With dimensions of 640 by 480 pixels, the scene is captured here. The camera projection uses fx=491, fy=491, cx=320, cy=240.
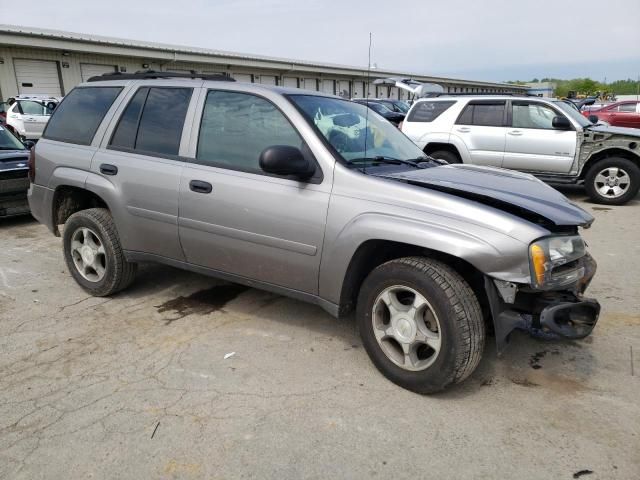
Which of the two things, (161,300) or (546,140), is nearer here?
(161,300)

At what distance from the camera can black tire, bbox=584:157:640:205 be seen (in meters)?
8.10

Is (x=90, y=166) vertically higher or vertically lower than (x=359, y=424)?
higher

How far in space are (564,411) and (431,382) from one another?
74cm

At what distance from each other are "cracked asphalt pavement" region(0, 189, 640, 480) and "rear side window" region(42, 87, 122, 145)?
1.46m

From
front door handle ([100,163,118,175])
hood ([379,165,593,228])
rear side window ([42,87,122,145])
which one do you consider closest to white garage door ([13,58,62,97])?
rear side window ([42,87,122,145])

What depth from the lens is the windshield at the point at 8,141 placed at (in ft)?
25.2

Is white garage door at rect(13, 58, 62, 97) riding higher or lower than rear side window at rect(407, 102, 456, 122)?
higher

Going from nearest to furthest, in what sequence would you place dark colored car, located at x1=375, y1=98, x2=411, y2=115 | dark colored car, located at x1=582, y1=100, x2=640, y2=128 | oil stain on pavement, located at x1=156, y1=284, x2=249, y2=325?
oil stain on pavement, located at x1=156, y1=284, x2=249, y2=325 < dark colored car, located at x1=582, y1=100, x2=640, y2=128 < dark colored car, located at x1=375, y1=98, x2=411, y2=115

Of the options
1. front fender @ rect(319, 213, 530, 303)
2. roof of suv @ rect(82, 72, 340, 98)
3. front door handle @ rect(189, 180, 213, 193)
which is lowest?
front fender @ rect(319, 213, 530, 303)

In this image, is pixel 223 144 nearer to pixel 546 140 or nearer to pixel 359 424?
pixel 359 424

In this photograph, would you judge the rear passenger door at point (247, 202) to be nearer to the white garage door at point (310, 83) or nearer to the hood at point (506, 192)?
the hood at point (506, 192)

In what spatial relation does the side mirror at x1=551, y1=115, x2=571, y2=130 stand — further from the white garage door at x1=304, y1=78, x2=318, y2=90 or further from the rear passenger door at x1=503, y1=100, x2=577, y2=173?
the white garage door at x1=304, y1=78, x2=318, y2=90

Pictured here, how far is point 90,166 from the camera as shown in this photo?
4070 mm

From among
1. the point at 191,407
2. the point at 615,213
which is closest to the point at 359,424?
the point at 191,407
